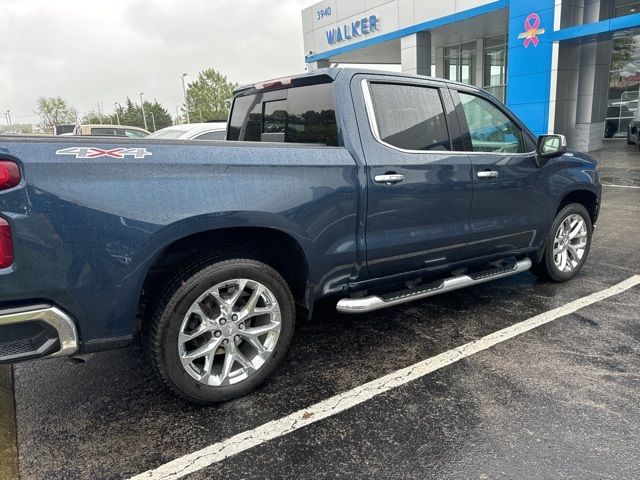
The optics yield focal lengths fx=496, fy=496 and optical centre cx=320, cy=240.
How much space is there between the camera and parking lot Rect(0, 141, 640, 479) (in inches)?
92.7

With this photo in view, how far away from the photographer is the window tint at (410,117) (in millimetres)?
3354

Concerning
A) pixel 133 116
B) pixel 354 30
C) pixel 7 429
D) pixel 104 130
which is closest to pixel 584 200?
pixel 7 429

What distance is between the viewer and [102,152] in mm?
2303

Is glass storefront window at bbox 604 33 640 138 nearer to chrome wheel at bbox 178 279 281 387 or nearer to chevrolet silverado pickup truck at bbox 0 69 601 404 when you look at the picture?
chevrolet silverado pickup truck at bbox 0 69 601 404

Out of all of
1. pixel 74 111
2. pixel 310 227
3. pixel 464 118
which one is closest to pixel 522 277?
pixel 464 118

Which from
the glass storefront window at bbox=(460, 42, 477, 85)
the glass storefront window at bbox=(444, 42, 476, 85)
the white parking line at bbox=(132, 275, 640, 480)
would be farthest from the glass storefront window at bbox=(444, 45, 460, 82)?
the white parking line at bbox=(132, 275, 640, 480)

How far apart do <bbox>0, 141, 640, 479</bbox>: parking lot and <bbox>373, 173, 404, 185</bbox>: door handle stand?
1.20 metres

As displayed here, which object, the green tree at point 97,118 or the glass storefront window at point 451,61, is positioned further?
the green tree at point 97,118

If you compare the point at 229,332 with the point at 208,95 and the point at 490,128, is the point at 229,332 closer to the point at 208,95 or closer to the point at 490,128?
the point at 490,128

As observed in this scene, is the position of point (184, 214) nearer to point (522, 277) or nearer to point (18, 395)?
point (18, 395)

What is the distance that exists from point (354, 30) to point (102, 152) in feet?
79.2

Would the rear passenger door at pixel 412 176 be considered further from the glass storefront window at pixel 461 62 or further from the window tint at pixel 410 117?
the glass storefront window at pixel 461 62

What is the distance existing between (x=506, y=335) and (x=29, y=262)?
3.11 metres

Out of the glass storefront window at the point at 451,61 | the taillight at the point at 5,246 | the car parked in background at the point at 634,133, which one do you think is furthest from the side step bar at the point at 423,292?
the glass storefront window at the point at 451,61
